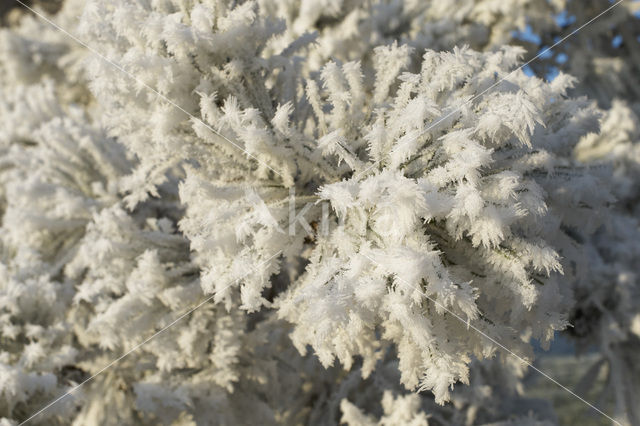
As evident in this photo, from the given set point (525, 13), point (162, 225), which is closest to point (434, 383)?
point (162, 225)

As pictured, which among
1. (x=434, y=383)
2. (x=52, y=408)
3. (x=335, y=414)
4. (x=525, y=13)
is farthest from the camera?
(x=525, y=13)

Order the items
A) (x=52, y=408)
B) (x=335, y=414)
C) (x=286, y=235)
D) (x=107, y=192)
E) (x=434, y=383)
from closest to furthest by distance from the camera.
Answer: (x=434, y=383) < (x=286, y=235) < (x=52, y=408) < (x=107, y=192) < (x=335, y=414)

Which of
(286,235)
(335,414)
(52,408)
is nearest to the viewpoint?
(286,235)

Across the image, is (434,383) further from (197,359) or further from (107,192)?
(107,192)

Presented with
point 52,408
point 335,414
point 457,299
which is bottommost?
point 335,414

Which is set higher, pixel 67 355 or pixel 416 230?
pixel 416 230

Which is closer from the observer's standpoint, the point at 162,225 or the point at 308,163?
the point at 308,163

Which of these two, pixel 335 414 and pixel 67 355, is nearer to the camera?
pixel 67 355

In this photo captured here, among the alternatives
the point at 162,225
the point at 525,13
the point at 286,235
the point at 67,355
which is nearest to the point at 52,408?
the point at 67,355

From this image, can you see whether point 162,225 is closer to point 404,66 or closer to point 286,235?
point 286,235
